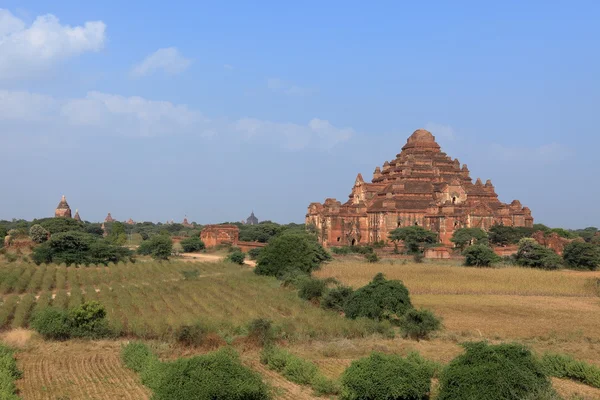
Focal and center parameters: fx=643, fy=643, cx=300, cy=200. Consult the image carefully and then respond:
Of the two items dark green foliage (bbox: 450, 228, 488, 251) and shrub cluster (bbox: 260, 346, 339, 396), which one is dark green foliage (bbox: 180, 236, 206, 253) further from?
shrub cluster (bbox: 260, 346, 339, 396)

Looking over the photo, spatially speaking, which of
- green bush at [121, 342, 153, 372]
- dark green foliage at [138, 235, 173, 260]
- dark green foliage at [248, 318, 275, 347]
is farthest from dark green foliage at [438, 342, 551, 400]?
dark green foliage at [138, 235, 173, 260]

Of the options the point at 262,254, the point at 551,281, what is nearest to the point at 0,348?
the point at 262,254

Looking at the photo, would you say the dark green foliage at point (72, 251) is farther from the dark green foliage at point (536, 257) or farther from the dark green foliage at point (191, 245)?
the dark green foliage at point (536, 257)

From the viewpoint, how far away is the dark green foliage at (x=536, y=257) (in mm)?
43969

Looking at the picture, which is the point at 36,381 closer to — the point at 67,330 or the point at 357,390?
the point at 67,330

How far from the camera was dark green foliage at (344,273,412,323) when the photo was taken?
80.3 ft

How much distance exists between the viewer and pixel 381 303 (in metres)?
24.7

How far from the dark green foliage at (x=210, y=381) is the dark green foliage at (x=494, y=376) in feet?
12.9

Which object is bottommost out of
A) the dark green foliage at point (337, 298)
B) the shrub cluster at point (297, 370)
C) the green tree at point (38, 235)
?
the shrub cluster at point (297, 370)

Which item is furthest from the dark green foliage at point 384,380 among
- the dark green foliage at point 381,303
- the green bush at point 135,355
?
the dark green foliage at point 381,303

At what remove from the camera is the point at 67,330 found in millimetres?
21391

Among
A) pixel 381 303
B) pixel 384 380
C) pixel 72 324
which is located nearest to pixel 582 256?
pixel 381 303

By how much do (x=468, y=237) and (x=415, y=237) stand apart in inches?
180

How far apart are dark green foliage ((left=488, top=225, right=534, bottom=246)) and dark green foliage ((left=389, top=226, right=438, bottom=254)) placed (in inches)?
198
